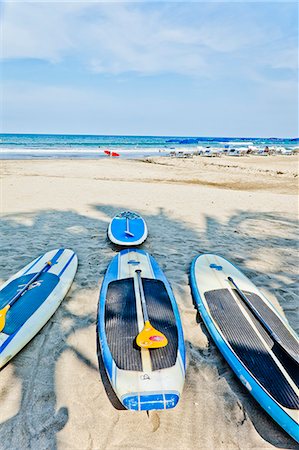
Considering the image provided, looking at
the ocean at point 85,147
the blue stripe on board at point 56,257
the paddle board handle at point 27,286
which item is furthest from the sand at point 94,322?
the ocean at point 85,147

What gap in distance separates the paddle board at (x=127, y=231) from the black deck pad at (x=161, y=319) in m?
1.66

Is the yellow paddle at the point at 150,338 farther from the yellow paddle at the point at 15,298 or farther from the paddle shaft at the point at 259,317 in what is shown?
the yellow paddle at the point at 15,298

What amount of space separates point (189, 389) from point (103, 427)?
0.77 metres

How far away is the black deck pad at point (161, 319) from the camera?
2.53 m

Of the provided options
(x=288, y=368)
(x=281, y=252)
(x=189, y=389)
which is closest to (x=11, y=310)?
(x=189, y=389)

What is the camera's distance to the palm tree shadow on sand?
221cm

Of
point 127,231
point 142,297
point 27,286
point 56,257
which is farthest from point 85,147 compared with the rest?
point 142,297

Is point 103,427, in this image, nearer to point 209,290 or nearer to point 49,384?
point 49,384

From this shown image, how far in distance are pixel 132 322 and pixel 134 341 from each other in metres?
0.30

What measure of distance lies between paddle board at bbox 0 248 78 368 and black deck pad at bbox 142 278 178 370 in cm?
114

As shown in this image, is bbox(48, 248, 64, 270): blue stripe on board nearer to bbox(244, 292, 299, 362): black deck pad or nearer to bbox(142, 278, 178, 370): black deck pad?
bbox(142, 278, 178, 370): black deck pad

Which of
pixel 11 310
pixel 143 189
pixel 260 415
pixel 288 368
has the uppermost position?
pixel 143 189

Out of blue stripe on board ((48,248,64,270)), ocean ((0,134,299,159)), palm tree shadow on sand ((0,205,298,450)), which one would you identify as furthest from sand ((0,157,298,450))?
ocean ((0,134,299,159))

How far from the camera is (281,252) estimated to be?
18.4 feet
